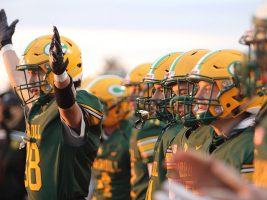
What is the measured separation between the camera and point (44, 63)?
5738 mm

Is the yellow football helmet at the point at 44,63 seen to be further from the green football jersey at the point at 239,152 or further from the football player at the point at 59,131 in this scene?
the green football jersey at the point at 239,152

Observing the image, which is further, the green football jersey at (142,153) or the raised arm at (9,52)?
the green football jersey at (142,153)

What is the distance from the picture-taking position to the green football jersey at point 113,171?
312 inches

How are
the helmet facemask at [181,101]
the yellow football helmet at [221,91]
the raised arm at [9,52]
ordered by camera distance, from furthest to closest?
the raised arm at [9,52], the helmet facemask at [181,101], the yellow football helmet at [221,91]

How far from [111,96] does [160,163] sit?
10.9 feet

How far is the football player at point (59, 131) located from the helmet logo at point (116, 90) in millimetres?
3048

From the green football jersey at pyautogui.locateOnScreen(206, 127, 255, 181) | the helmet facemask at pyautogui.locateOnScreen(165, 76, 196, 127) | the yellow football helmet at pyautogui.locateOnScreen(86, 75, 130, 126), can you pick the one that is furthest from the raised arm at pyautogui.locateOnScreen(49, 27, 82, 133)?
the yellow football helmet at pyautogui.locateOnScreen(86, 75, 130, 126)

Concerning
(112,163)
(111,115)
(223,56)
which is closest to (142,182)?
(112,163)

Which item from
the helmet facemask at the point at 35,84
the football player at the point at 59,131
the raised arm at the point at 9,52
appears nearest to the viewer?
the football player at the point at 59,131

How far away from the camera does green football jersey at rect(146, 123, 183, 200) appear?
18.1ft

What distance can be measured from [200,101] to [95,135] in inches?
48.5

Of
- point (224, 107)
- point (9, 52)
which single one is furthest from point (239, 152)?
point (9, 52)

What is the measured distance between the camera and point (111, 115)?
8.58 meters

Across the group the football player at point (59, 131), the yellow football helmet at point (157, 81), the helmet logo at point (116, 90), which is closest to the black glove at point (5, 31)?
the football player at point (59, 131)
